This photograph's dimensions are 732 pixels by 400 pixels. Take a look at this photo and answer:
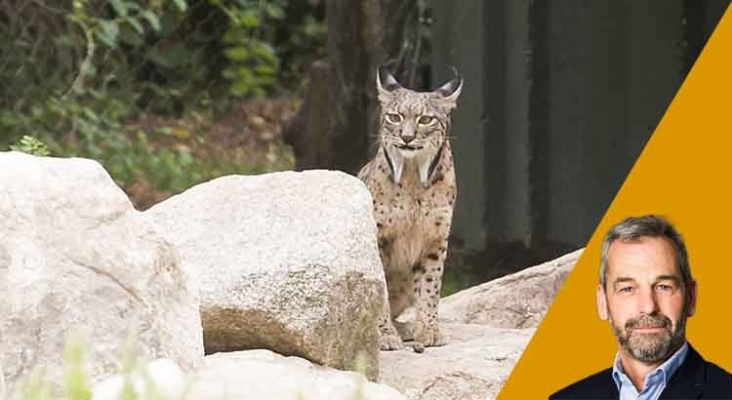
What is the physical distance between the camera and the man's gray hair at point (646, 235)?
298cm

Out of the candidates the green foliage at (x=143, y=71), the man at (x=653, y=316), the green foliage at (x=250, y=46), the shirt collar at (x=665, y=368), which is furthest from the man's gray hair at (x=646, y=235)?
the green foliage at (x=250, y=46)

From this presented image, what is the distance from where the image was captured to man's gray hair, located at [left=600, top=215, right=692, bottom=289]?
2979mm

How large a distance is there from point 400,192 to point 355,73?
2.29 m

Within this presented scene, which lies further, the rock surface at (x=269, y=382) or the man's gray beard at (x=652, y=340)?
the man's gray beard at (x=652, y=340)

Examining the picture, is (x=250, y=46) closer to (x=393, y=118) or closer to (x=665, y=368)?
(x=393, y=118)

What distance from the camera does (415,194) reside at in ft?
16.6

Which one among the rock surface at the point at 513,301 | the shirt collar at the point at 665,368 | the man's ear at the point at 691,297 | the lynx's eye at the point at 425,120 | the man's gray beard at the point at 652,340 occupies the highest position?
the man's ear at the point at 691,297

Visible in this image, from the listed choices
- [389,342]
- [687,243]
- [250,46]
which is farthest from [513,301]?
[250,46]

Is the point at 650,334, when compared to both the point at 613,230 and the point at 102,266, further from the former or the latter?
the point at 102,266

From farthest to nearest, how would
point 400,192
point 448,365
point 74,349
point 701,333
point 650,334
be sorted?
1. point 400,192
2. point 448,365
3. point 701,333
4. point 650,334
5. point 74,349

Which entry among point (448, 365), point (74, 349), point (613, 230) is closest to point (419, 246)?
point (448, 365)

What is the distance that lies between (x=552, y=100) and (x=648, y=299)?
383cm

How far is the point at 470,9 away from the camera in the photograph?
6758mm

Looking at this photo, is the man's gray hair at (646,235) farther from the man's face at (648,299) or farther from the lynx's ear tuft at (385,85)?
the lynx's ear tuft at (385,85)
